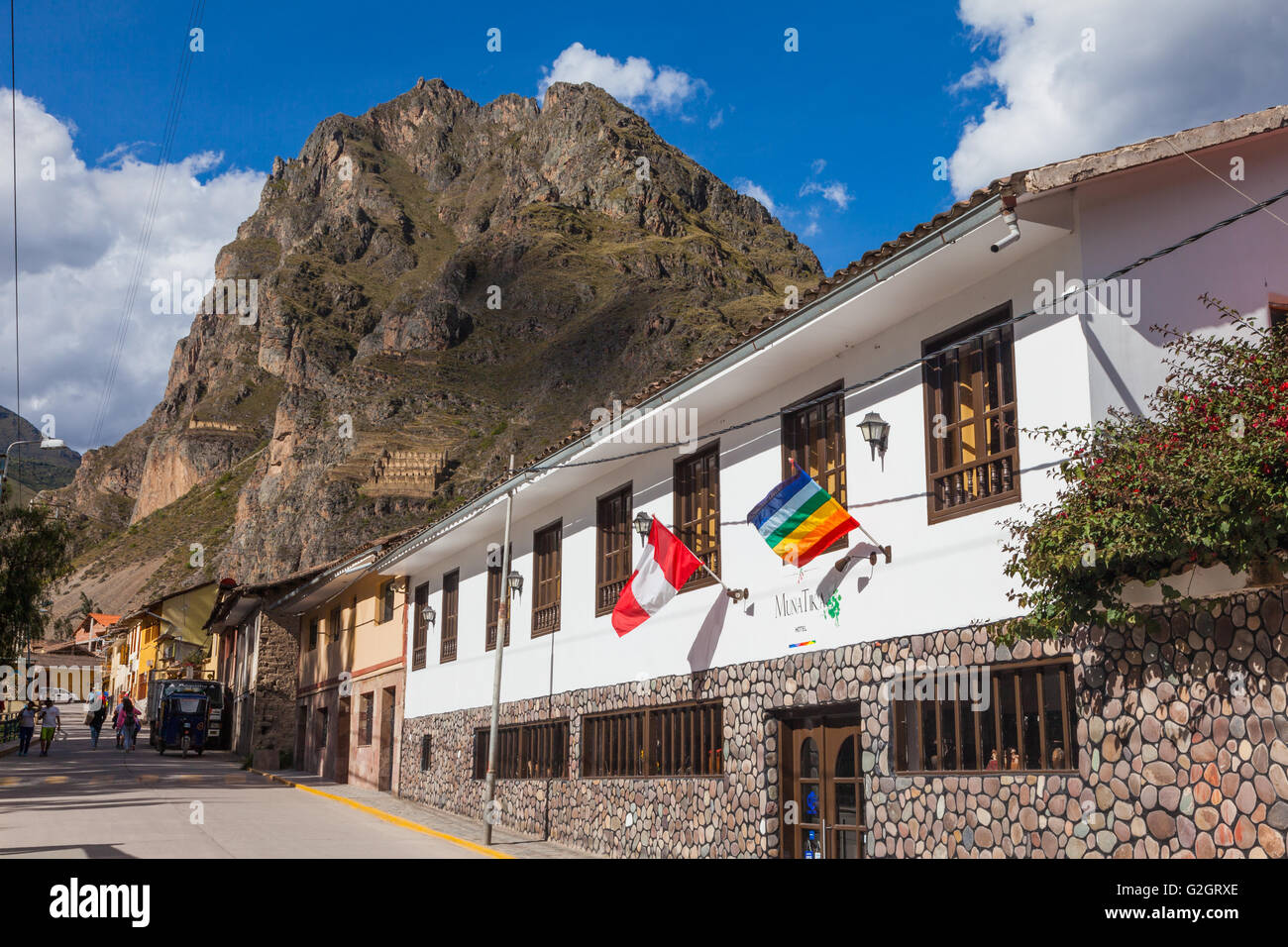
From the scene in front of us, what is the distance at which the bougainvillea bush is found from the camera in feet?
22.7

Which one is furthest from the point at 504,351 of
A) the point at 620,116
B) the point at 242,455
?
the point at 242,455

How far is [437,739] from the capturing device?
23.7m

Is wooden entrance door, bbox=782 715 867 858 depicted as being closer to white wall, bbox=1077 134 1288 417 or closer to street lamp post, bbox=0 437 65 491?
white wall, bbox=1077 134 1288 417

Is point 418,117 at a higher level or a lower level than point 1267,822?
higher

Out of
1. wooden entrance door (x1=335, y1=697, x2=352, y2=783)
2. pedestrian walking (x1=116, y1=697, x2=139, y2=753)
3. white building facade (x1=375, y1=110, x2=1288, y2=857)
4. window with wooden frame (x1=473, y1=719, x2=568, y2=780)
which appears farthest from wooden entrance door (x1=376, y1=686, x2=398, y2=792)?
pedestrian walking (x1=116, y1=697, x2=139, y2=753)

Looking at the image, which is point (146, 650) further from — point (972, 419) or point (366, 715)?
point (972, 419)

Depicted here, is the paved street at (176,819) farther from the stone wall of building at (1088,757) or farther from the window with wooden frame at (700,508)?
the window with wooden frame at (700,508)

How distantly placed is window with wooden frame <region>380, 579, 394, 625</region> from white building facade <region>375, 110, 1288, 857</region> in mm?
11449

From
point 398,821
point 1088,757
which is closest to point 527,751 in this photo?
point 398,821

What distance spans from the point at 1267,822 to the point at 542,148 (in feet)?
499

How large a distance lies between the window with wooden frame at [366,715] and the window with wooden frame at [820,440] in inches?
720

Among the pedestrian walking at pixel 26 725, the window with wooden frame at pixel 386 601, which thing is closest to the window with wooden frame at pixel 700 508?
the window with wooden frame at pixel 386 601

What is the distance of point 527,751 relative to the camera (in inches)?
770
